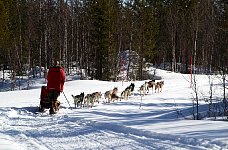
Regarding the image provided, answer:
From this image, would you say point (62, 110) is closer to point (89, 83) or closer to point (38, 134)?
point (38, 134)

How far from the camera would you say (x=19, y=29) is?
113 ft

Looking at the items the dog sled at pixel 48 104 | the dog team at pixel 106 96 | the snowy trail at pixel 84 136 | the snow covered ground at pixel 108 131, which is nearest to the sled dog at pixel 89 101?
the dog team at pixel 106 96

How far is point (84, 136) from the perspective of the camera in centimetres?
785

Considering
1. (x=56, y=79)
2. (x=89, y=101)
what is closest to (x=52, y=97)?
(x=56, y=79)

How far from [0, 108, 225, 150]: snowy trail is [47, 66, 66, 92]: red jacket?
82.1 inches

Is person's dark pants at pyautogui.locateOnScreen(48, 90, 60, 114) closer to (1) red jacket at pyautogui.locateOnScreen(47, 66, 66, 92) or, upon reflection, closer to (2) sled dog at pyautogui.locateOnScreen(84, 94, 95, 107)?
(1) red jacket at pyautogui.locateOnScreen(47, 66, 66, 92)

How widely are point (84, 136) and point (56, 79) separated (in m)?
4.95

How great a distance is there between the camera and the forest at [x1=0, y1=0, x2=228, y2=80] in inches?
1186

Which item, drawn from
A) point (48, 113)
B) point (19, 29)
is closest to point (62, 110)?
point (48, 113)

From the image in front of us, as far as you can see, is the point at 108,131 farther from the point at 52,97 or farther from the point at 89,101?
the point at 89,101

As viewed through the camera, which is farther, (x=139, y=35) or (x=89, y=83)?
(x=139, y=35)

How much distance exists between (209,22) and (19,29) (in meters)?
19.3

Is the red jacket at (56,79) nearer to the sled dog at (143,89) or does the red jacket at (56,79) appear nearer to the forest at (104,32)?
the sled dog at (143,89)

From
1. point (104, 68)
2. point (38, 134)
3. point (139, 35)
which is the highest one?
point (139, 35)
